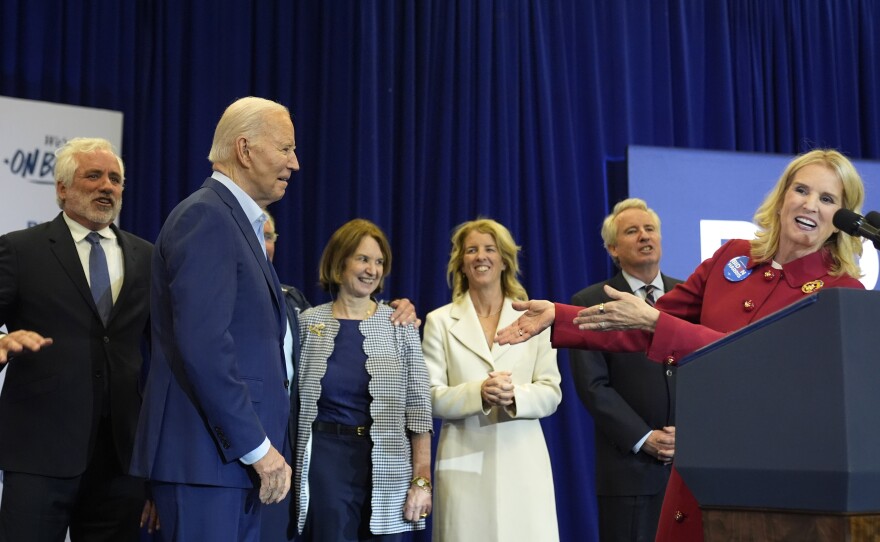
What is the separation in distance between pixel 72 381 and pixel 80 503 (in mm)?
377

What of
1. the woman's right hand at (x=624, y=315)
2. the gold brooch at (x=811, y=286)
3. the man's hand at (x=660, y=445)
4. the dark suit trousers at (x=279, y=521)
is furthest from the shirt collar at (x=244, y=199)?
the man's hand at (x=660, y=445)

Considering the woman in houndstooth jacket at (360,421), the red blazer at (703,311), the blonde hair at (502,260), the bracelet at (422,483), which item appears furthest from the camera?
the blonde hair at (502,260)

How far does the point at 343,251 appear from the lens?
12.3ft

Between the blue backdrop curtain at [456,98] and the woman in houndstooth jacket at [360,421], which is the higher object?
the blue backdrop curtain at [456,98]

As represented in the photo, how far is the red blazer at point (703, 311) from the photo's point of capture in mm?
2125

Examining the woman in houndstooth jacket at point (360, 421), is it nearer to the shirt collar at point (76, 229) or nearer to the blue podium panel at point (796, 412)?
the shirt collar at point (76, 229)

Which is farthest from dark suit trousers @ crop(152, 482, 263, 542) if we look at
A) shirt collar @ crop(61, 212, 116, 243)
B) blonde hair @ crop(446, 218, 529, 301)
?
blonde hair @ crop(446, 218, 529, 301)

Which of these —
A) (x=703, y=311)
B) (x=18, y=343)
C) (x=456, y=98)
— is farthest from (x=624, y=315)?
(x=456, y=98)

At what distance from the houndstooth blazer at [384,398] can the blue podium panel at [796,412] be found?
1.90 meters

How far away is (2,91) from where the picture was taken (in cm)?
480

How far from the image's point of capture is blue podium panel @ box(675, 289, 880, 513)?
1426 mm

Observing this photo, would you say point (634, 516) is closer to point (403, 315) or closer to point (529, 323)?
point (403, 315)

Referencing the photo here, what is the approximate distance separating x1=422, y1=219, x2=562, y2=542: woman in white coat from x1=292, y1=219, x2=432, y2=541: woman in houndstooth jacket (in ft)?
0.44

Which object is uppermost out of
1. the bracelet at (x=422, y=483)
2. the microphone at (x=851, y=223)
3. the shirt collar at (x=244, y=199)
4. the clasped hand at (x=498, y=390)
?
the shirt collar at (x=244, y=199)
